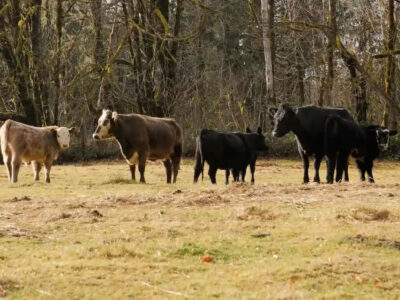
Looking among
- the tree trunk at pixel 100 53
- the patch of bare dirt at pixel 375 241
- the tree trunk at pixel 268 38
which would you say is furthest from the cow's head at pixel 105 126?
the tree trunk at pixel 268 38

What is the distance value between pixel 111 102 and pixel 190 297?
2824cm

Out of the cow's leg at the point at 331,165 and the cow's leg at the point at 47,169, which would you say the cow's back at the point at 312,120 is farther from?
the cow's leg at the point at 47,169

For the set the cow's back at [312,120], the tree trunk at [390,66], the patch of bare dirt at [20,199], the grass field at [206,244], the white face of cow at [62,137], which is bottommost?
the grass field at [206,244]

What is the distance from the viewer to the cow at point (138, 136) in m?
19.2

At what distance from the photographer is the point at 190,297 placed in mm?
6961

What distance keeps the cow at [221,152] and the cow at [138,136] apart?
3.98 feet

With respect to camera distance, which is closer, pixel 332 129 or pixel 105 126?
pixel 332 129

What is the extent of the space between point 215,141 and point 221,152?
342mm

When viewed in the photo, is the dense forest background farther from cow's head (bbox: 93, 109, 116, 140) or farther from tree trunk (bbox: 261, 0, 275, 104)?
cow's head (bbox: 93, 109, 116, 140)

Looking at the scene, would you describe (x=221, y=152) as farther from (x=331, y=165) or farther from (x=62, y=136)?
(x=62, y=136)

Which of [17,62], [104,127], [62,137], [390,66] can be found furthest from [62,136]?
[390,66]

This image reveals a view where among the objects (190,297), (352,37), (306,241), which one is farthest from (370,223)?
(352,37)

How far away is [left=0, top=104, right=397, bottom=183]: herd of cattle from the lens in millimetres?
17062

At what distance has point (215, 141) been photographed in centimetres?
1920
